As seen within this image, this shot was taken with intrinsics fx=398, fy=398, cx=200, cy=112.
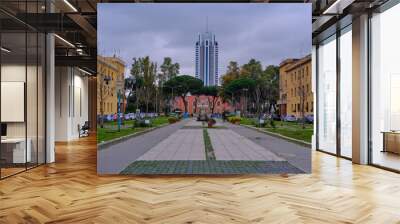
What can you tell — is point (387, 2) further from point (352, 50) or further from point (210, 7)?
point (210, 7)

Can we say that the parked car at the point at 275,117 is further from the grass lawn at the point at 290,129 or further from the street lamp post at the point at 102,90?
the street lamp post at the point at 102,90

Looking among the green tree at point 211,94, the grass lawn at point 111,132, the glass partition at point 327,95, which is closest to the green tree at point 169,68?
the green tree at point 211,94

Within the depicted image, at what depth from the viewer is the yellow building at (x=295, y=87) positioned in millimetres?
6711

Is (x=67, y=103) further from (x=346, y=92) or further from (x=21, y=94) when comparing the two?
(x=346, y=92)

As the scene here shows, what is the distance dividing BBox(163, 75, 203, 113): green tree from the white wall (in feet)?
25.3

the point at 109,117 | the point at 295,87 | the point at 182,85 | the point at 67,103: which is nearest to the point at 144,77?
the point at 182,85

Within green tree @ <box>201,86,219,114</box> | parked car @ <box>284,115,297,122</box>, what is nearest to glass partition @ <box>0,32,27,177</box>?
green tree @ <box>201,86,219,114</box>

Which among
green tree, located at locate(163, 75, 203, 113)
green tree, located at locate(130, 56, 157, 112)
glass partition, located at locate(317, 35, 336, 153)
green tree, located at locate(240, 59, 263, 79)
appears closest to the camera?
green tree, located at locate(130, 56, 157, 112)

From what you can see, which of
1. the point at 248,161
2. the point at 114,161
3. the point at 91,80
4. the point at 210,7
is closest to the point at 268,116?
the point at 248,161

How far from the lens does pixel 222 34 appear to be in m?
6.84

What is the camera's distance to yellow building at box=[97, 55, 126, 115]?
6.44 meters

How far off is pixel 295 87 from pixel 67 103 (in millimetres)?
9306

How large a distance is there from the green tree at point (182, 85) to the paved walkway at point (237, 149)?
96 cm

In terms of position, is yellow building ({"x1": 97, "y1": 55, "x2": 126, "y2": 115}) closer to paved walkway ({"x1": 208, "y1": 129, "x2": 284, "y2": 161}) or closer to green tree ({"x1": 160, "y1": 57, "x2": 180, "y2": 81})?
green tree ({"x1": 160, "y1": 57, "x2": 180, "y2": 81})
